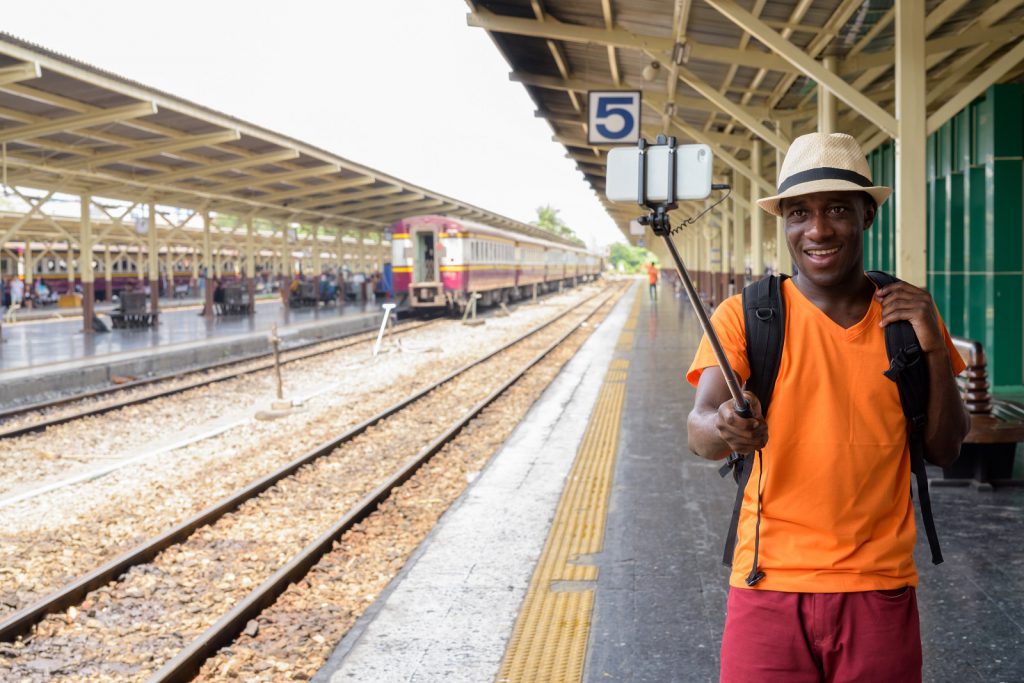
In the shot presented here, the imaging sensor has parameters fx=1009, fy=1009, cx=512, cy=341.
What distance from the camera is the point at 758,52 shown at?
10516 mm

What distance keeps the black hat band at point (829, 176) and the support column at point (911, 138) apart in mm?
5299

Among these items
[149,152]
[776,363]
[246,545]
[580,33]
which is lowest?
[246,545]

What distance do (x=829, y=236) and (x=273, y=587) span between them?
4.05 m

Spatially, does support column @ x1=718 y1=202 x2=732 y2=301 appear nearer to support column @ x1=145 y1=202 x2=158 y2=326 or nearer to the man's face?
support column @ x1=145 y1=202 x2=158 y2=326

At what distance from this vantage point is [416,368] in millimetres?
16391

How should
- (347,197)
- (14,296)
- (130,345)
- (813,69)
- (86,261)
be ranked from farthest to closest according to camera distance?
(14,296), (347,197), (86,261), (130,345), (813,69)

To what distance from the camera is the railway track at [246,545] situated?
490 cm

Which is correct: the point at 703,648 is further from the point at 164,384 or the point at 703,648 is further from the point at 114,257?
the point at 114,257

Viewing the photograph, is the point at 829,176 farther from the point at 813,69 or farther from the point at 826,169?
the point at 813,69

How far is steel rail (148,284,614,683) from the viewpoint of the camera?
429cm

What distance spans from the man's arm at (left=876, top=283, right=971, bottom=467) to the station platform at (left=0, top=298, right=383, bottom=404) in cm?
1144

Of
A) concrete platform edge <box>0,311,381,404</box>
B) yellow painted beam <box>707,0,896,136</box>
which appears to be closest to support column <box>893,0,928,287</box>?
yellow painted beam <box>707,0,896,136</box>

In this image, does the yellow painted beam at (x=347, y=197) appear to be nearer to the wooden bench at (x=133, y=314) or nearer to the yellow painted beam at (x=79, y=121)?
the wooden bench at (x=133, y=314)

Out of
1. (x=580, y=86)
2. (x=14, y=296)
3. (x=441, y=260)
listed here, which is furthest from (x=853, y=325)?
(x=14, y=296)
